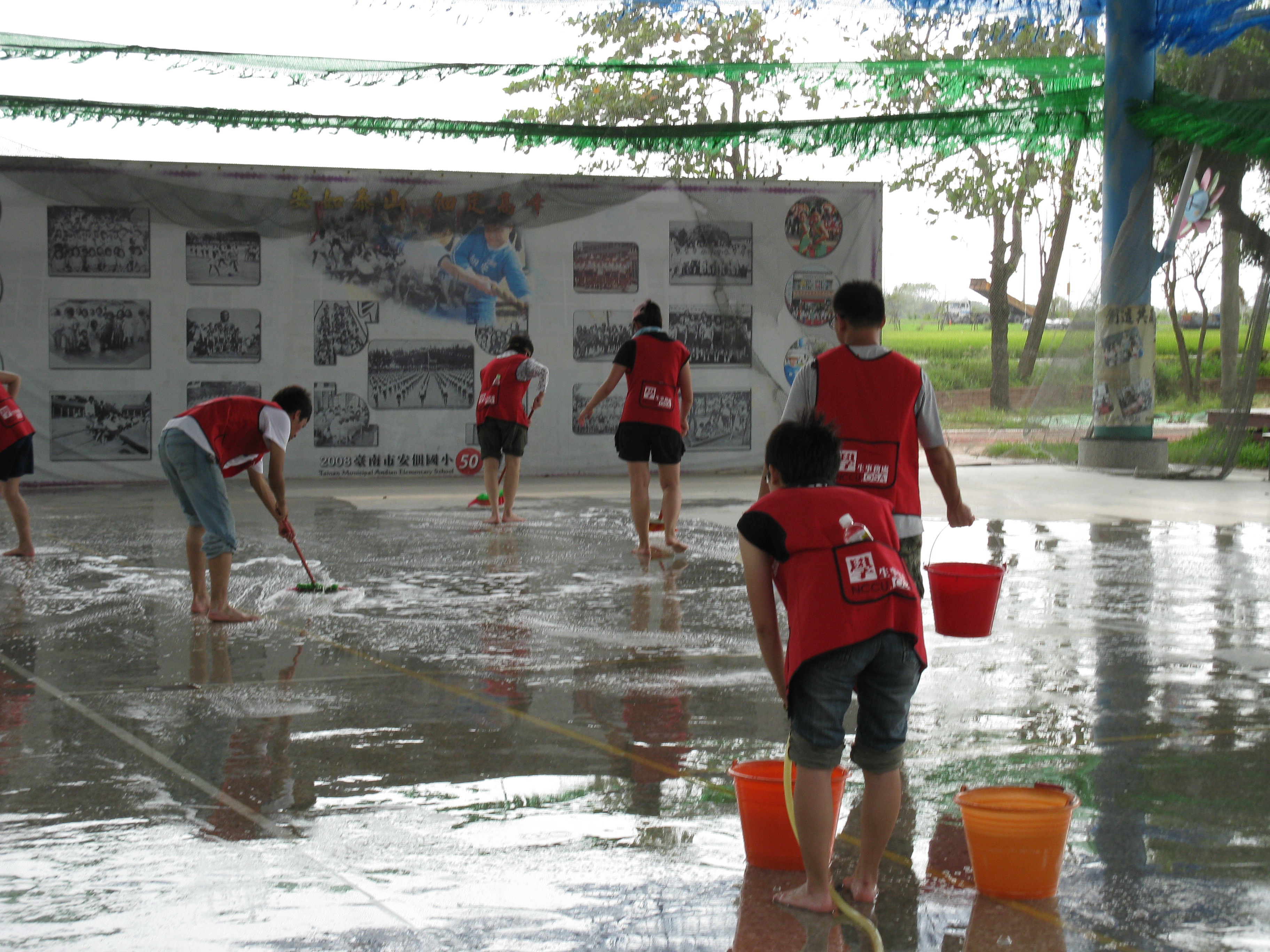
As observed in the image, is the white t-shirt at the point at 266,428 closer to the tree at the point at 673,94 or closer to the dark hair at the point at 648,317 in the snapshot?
the dark hair at the point at 648,317

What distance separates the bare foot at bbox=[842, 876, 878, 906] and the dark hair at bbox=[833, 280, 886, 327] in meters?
1.97

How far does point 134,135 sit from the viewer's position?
50.8ft

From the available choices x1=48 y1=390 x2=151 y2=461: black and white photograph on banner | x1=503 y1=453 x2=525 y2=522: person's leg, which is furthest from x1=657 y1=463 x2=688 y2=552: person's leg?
x1=48 y1=390 x2=151 y2=461: black and white photograph on banner

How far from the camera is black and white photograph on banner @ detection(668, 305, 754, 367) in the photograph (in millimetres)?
18062

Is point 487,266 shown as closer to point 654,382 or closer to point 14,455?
point 654,382

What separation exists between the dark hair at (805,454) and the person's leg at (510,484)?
855 cm

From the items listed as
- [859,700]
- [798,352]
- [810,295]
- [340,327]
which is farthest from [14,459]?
[810,295]

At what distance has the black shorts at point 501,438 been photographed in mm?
12086

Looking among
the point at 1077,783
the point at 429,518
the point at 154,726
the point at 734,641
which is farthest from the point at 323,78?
the point at 1077,783

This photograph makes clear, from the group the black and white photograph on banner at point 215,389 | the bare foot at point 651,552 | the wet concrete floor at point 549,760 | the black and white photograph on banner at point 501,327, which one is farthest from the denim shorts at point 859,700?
the black and white photograph on banner at point 501,327

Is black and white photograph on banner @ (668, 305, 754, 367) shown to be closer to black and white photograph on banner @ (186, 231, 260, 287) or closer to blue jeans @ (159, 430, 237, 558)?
black and white photograph on banner @ (186, 231, 260, 287)

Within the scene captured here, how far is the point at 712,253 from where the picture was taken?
59.4ft

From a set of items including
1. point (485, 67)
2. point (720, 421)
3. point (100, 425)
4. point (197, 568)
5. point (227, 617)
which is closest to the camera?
point (227, 617)

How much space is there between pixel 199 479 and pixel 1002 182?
26.5 metres
